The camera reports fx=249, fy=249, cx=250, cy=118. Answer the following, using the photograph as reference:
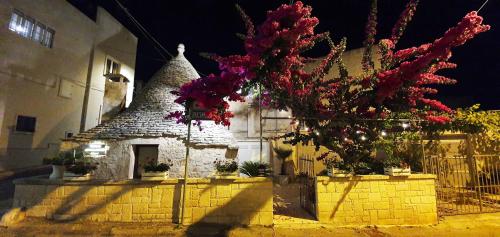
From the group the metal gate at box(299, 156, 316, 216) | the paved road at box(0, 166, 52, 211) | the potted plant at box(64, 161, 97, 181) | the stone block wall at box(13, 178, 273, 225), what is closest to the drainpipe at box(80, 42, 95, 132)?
the paved road at box(0, 166, 52, 211)

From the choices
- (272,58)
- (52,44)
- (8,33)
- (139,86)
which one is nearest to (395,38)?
(272,58)

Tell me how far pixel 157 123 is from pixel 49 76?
1034 centimetres

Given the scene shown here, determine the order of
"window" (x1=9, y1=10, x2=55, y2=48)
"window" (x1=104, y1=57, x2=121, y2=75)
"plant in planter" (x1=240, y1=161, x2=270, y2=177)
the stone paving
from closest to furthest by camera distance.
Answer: the stone paving, "plant in planter" (x1=240, y1=161, x2=270, y2=177), "window" (x1=9, y1=10, x2=55, y2=48), "window" (x1=104, y1=57, x2=121, y2=75)

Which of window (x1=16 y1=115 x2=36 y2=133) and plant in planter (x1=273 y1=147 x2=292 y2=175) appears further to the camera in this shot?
window (x1=16 y1=115 x2=36 y2=133)

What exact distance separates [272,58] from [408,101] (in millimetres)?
3900

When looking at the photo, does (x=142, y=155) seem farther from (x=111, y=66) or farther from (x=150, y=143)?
(x=111, y=66)

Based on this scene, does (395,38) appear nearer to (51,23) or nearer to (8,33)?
(8,33)

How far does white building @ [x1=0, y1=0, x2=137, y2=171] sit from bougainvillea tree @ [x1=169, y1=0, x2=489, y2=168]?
37.6ft

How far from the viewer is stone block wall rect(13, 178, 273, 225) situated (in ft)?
19.1

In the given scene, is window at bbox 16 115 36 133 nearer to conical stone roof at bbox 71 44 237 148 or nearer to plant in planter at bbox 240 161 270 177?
conical stone roof at bbox 71 44 237 148

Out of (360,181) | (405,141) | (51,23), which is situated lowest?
(360,181)

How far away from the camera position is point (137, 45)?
23656 mm

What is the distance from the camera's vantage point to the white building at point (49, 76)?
42.8 feet

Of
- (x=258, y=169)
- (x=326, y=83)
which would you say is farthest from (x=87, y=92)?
(x=326, y=83)
